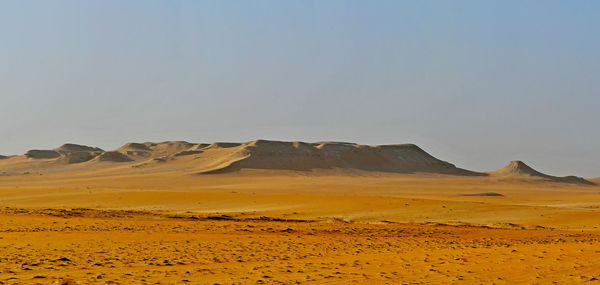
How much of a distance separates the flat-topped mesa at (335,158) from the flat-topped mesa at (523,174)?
5.39 metres

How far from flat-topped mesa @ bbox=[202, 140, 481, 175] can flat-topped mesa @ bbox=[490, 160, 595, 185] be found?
5.39m

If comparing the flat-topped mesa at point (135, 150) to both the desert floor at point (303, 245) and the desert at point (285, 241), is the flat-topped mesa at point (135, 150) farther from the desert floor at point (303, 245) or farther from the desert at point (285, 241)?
the desert floor at point (303, 245)

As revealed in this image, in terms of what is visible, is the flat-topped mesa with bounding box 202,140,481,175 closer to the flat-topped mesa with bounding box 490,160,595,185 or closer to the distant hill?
the distant hill

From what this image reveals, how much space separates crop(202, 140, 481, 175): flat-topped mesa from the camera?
94.3 meters

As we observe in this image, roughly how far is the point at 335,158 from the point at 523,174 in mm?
27094

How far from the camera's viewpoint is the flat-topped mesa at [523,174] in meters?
102

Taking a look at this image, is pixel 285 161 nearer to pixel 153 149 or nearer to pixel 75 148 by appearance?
pixel 153 149

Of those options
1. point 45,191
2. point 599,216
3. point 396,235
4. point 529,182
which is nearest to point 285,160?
point 529,182

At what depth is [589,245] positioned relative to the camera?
17750 mm

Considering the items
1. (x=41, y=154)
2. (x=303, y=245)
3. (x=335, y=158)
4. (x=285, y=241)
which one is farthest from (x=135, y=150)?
(x=303, y=245)

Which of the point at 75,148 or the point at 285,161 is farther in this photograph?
the point at 75,148

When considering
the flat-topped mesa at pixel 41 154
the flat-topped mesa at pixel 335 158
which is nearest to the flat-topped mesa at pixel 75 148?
the flat-topped mesa at pixel 41 154

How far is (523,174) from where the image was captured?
105m

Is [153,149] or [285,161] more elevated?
[153,149]
